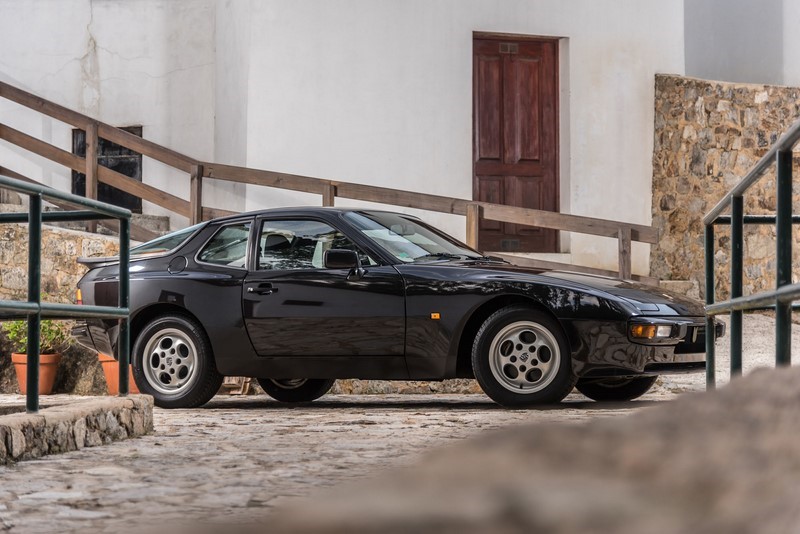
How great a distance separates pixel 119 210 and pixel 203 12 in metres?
10.0

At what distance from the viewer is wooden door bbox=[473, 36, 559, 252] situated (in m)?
14.6

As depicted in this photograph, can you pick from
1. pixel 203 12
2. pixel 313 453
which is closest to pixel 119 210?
pixel 313 453

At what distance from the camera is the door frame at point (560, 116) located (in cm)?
1434

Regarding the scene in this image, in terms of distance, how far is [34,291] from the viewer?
5.25m

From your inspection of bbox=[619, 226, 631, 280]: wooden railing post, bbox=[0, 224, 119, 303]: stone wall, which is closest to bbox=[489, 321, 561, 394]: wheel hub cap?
bbox=[619, 226, 631, 280]: wooden railing post

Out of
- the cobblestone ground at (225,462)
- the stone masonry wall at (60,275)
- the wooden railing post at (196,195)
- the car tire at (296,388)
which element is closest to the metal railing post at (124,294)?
the cobblestone ground at (225,462)

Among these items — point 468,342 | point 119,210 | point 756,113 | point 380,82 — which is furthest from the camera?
point 756,113

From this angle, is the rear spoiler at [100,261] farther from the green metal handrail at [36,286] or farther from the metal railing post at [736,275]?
the metal railing post at [736,275]

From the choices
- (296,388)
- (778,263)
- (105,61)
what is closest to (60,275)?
(296,388)

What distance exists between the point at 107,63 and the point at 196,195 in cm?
370

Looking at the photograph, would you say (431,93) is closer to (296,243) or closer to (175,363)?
(296,243)

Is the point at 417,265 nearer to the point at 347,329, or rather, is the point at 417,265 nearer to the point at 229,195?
the point at 347,329

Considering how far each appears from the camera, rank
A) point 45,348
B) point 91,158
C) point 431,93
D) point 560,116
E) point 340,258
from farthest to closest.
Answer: point 560,116, point 431,93, point 91,158, point 45,348, point 340,258

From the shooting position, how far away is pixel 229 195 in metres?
14.0
